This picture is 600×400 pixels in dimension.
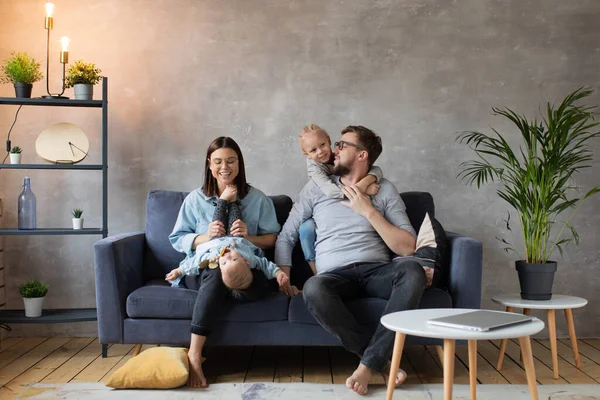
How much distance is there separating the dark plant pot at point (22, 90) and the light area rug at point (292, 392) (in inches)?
61.0

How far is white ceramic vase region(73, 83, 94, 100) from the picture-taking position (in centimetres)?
375

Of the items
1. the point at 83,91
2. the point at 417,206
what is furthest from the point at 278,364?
the point at 83,91

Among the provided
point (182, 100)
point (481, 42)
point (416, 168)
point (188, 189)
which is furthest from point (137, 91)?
point (481, 42)

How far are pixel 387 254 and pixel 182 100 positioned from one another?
5.12ft

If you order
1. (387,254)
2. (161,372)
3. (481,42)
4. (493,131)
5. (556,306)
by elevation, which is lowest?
(161,372)

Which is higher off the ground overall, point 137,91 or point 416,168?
point 137,91

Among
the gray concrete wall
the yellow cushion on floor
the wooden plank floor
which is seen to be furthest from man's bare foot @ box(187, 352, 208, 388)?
the gray concrete wall

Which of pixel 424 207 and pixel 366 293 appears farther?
pixel 424 207

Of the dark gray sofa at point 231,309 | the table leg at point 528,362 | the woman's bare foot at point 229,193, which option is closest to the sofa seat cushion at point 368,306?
the dark gray sofa at point 231,309

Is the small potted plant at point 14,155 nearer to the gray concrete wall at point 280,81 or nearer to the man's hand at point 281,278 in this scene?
the gray concrete wall at point 280,81

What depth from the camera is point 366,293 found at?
320cm

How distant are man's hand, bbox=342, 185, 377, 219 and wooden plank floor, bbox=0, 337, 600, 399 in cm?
76

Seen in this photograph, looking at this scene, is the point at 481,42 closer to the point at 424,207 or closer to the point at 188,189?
the point at 424,207

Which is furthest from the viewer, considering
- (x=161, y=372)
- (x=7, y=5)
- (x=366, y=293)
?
(x=7, y=5)
